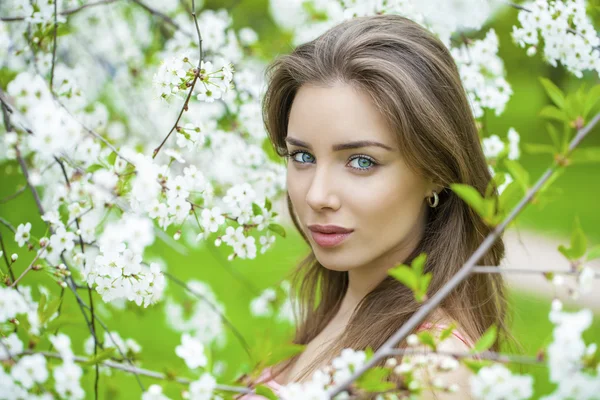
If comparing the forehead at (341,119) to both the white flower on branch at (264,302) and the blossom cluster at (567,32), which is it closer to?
the blossom cluster at (567,32)

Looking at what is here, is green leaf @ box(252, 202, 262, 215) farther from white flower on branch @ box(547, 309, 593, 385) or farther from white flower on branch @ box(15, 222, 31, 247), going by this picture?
white flower on branch @ box(547, 309, 593, 385)

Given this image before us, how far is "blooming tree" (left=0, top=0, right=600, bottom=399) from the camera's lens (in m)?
1.10

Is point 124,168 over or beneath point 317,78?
beneath

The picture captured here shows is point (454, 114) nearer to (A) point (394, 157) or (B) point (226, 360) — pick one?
(A) point (394, 157)

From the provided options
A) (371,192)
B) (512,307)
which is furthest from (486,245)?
(512,307)

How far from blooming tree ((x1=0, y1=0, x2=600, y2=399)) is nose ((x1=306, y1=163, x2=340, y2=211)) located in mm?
235

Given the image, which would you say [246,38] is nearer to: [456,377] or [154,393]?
[456,377]

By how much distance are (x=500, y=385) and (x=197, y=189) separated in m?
0.98

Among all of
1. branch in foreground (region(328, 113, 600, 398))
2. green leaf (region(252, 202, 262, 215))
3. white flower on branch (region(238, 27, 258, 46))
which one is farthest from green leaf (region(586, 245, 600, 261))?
white flower on branch (region(238, 27, 258, 46))

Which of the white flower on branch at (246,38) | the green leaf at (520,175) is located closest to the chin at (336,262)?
the green leaf at (520,175)

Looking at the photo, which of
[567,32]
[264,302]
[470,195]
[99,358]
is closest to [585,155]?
[470,195]

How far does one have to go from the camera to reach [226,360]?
4598 millimetres

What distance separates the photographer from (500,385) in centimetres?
103

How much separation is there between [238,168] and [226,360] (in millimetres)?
2093
